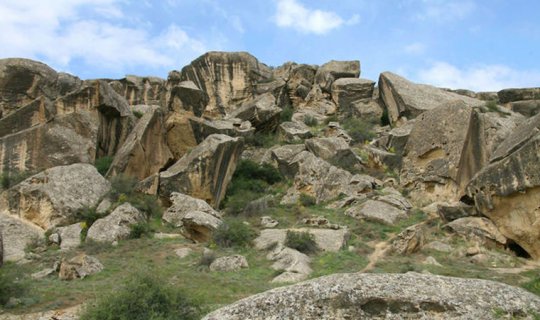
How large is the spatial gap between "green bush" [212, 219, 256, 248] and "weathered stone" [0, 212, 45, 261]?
6.37 m

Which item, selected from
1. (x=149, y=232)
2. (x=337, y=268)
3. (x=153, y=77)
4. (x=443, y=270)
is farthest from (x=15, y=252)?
(x=153, y=77)

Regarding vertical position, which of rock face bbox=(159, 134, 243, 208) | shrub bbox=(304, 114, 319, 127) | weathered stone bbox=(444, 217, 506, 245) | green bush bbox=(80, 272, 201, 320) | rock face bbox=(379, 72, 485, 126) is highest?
rock face bbox=(379, 72, 485, 126)

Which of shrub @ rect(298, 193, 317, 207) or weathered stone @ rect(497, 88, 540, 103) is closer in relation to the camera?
shrub @ rect(298, 193, 317, 207)

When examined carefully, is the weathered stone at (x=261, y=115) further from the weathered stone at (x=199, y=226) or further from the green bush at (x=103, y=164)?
the weathered stone at (x=199, y=226)

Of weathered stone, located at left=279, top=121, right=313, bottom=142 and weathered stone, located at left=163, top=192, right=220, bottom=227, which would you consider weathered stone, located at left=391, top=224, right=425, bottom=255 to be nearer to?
weathered stone, located at left=163, top=192, right=220, bottom=227

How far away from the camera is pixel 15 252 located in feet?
62.8

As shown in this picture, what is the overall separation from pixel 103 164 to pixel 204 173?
6054 mm

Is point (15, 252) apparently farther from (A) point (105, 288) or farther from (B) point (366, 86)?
(B) point (366, 86)

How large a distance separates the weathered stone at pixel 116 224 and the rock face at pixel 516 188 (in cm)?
1199

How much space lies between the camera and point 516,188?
16.3 m

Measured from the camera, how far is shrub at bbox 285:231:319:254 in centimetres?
1761

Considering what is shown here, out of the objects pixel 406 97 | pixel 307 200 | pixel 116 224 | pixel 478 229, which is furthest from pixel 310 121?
pixel 478 229

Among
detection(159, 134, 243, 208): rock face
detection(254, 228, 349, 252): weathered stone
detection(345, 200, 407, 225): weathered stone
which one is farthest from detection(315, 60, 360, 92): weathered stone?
detection(254, 228, 349, 252): weathered stone

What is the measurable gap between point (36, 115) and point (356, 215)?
16.2 m
